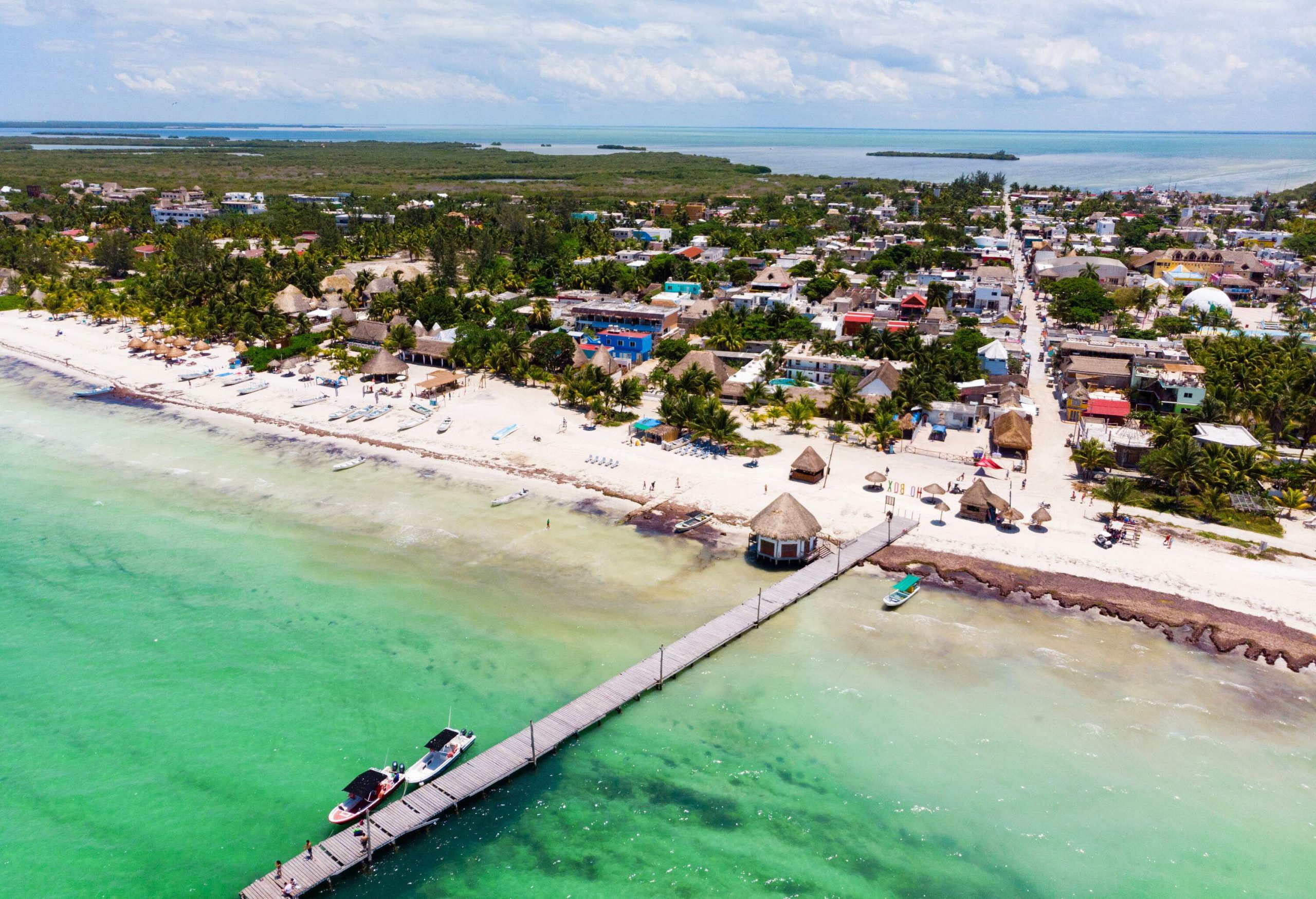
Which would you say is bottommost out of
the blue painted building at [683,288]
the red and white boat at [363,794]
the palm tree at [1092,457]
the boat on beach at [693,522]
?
the red and white boat at [363,794]

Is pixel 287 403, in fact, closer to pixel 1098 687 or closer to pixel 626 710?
pixel 626 710

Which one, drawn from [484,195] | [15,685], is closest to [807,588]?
[15,685]

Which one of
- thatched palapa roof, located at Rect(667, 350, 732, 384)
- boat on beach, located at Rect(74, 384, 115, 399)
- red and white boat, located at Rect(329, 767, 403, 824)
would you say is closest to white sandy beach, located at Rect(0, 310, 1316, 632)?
boat on beach, located at Rect(74, 384, 115, 399)

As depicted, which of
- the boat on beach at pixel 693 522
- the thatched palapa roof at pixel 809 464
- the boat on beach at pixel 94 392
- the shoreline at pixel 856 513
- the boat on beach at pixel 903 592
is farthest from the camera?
the boat on beach at pixel 94 392

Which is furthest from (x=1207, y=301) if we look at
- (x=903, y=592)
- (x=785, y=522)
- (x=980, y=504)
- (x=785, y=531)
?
(x=785, y=531)

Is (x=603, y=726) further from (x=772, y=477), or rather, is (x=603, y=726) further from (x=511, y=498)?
(x=772, y=477)

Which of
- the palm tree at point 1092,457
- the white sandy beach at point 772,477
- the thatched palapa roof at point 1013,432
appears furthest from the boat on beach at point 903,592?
the thatched palapa roof at point 1013,432

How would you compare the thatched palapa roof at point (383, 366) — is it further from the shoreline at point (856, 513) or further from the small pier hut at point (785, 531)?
the small pier hut at point (785, 531)
